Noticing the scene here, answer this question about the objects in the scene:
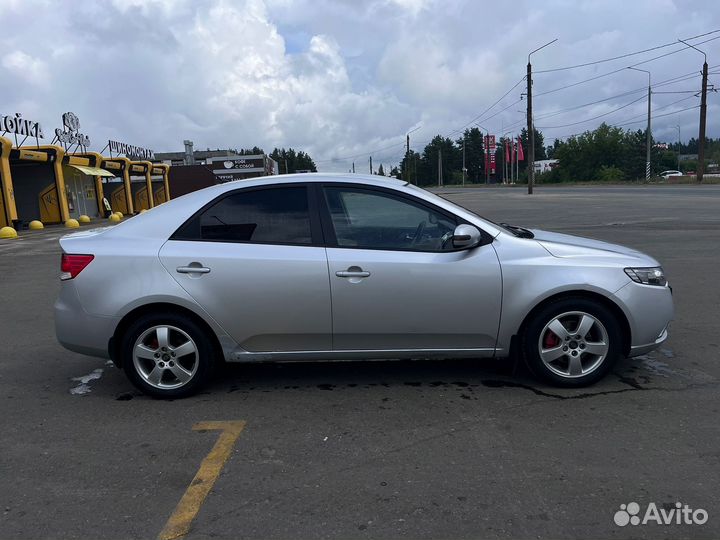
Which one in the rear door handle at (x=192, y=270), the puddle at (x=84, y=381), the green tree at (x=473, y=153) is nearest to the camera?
the rear door handle at (x=192, y=270)

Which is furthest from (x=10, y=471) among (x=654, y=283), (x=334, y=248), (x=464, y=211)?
(x=654, y=283)

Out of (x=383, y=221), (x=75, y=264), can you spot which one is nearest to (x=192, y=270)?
(x=75, y=264)

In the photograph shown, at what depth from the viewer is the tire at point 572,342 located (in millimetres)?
4199

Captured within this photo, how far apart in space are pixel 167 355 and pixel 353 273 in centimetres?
152

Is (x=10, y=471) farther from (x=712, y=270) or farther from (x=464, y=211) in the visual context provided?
(x=712, y=270)

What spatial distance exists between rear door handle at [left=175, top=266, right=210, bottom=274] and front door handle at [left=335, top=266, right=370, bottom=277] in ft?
3.17

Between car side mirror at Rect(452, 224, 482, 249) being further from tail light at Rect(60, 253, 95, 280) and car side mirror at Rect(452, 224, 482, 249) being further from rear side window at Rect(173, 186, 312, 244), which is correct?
tail light at Rect(60, 253, 95, 280)

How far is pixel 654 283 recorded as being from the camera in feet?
14.1

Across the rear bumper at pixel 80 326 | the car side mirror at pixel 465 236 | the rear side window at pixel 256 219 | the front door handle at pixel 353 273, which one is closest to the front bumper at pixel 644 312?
the car side mirror at pixel 465 236

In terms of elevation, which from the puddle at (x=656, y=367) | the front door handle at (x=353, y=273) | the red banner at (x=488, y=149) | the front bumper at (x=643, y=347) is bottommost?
the puddle at (x=656, y=367)

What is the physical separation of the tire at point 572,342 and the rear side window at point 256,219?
6.06ft

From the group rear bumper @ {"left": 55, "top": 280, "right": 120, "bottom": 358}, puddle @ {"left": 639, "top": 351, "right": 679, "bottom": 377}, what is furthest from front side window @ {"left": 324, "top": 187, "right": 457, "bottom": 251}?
puddle @ {"left": 639, "top": 351, "right": 679, "bottom": 377}

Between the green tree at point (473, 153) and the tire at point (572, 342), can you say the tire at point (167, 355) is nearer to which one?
the tire at point (572, 342)

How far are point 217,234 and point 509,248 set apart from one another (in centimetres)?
218
